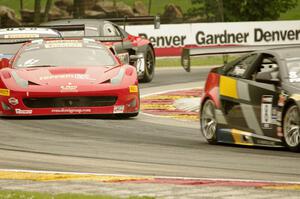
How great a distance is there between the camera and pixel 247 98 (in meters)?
13.4

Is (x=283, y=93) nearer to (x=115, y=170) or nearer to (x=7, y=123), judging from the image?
(x=115, y=170)

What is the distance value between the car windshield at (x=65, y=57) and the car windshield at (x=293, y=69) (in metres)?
5.15

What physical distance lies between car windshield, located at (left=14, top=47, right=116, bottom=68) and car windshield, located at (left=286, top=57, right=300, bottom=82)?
5.15m

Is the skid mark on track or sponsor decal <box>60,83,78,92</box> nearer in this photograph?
sponsor decal <box>60,83,78,92</box>

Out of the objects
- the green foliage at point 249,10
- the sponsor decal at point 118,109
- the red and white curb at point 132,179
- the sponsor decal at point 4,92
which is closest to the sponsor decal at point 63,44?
the sponsor decal at point 4,92

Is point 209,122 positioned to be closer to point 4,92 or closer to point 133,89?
point 133,89

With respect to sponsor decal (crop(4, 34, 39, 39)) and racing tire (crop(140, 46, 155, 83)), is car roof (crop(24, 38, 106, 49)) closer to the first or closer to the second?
sponsor decal (crop(4, 34, 39, 39))

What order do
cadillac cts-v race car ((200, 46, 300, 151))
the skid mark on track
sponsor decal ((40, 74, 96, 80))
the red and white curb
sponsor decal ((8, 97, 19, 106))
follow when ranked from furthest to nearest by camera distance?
the skid mark on track → sponsor decal ((40, 74, 96, 80)) → sponsor decal ((8, 97, 19, 106)) → cadillac cts-v race car ((200, 46, 300, 151)) → the red and white curb

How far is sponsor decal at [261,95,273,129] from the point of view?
504 inches

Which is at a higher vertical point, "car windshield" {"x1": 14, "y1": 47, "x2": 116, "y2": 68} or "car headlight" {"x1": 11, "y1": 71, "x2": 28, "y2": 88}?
"car windshield" {"x1": 14, "y1": 47, "x2": 116, "y2": 68}

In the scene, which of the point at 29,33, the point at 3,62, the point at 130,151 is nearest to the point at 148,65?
the point at 29,33

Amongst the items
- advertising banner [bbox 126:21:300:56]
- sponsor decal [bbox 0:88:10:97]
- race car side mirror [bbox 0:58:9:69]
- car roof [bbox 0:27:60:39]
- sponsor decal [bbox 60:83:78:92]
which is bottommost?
advertising banner [bbox 126:21:300:56]

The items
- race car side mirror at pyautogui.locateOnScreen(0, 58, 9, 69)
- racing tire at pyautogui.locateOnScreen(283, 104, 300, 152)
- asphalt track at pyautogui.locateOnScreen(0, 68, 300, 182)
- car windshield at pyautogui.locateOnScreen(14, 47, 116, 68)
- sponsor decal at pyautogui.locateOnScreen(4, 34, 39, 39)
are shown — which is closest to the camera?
asphalt track at pyautogui.locateOnScreen(0, 68, 300, 182)

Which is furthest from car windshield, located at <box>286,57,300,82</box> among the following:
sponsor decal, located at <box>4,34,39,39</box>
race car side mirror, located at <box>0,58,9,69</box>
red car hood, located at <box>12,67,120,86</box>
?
sponsor decal, located at <box>4,34,39,39</box>
